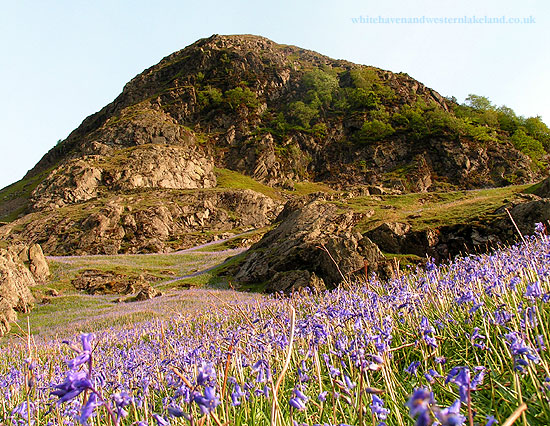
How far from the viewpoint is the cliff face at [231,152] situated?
57812 mm

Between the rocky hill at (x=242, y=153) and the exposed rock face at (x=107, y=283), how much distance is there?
31.5 ft

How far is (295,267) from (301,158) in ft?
312

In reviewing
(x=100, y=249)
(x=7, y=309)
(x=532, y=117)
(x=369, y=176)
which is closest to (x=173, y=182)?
(x=100, y=249)

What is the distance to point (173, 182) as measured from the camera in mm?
79312

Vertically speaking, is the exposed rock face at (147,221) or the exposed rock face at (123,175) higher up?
the exposed rock face at (123,175)

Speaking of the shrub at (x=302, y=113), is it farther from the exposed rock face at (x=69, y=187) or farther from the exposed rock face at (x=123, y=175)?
the exposed rock face at (x=69, y=187)

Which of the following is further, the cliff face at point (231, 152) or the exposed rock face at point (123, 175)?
the exposed rock face at point (123, 175)

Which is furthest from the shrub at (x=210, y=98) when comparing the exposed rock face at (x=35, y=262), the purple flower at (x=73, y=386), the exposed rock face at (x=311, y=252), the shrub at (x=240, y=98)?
the purple flower at (x=73, y=386)

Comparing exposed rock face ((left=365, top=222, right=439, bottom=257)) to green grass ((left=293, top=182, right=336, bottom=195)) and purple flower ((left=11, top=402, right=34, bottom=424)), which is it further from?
green grass ((left=293, top=182, right=336, bottom=195))

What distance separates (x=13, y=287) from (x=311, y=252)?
18.3 meters

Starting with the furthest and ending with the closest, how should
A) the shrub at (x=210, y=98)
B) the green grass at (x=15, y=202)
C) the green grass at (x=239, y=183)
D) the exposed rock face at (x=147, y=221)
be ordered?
the shrub at (x=210, y=98), the green grass at (x=239, y=183), the green grass at (x=15, y=202), the exposed rock face at (x=147, y=221)

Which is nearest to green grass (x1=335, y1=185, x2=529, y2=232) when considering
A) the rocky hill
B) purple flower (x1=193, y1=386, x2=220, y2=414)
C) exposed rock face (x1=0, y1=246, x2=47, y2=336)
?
the rocky hill

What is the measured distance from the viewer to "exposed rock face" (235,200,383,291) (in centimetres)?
1606

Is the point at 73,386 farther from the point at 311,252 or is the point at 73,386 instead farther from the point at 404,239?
the point at 311,252
